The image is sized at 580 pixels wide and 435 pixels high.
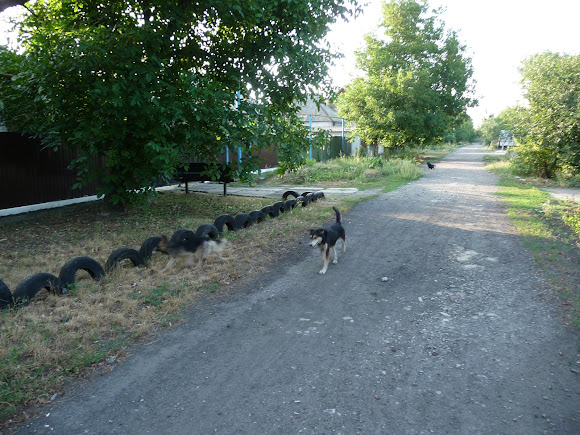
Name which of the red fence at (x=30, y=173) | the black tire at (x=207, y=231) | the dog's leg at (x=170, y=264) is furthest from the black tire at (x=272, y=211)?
the dog's leg at (x=170, y=264)

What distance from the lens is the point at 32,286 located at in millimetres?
4773

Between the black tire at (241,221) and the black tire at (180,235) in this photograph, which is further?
the black tire at (241,221)

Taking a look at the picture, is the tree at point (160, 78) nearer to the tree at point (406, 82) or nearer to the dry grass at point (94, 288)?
the dry grass at point (94, 288)

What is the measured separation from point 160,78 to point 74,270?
499 cm

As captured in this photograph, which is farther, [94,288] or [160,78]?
[160,78]

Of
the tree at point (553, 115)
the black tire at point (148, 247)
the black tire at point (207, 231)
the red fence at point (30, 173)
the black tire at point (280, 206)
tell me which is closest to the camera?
the black tire at point (148, 247)

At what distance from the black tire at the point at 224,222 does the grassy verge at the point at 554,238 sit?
5.79 m

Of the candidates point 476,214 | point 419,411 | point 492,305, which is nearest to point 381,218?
point 476,214

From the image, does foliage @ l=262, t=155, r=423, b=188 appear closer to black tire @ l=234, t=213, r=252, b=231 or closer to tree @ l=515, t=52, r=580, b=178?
tree @ l=515, t=52, r=580, b=178

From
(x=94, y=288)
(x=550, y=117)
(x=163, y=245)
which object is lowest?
(x=94, y=288)

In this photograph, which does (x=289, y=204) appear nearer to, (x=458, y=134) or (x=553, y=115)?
(x=553, y=115)

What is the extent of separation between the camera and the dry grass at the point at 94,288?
3.50 meters

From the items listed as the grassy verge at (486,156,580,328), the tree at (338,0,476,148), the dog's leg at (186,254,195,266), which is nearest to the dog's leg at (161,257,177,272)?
the dog's leg at (186,254,195,266)

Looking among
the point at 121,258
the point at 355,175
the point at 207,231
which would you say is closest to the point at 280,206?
the point at 207,231
